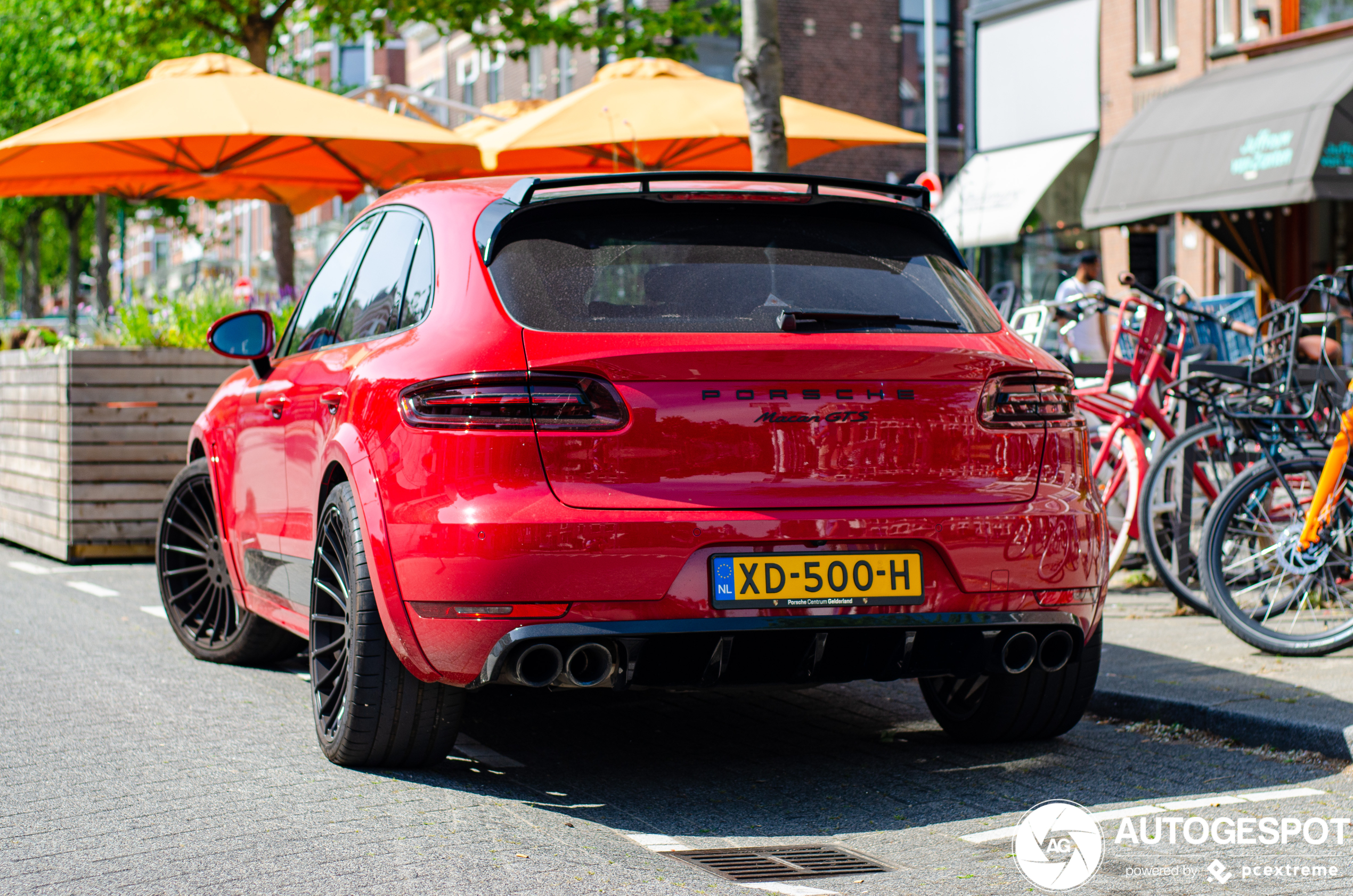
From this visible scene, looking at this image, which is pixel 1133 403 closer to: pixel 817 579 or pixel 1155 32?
pixel 817 579

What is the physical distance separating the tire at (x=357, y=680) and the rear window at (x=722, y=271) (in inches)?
34.3

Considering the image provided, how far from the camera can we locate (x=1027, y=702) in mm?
5230

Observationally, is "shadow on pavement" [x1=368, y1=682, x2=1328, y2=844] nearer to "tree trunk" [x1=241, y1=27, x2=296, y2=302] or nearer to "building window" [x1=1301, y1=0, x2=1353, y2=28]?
"tree trunk" [x1=241, y1=27, x2=296, y2=302]

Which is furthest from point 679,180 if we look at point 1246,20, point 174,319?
point 1246,20

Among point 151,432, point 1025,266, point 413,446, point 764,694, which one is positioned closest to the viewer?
point 413,446

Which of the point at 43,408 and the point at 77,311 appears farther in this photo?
the point at 77,311

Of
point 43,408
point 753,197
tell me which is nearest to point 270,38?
point 43,408

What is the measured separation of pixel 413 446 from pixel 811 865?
144 centimetres

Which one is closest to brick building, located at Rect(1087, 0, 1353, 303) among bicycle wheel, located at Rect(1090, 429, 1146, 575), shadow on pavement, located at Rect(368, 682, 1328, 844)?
bicycle wheel, located at Rect(1090, 429, 1146, 575)

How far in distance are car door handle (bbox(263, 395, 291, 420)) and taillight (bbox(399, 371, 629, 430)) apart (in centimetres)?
151

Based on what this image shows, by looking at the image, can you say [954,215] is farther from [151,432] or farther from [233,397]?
[233,397]

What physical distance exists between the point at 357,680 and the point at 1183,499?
4312mm

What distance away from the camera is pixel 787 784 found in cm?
483

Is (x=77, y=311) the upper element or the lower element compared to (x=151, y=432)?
upper
